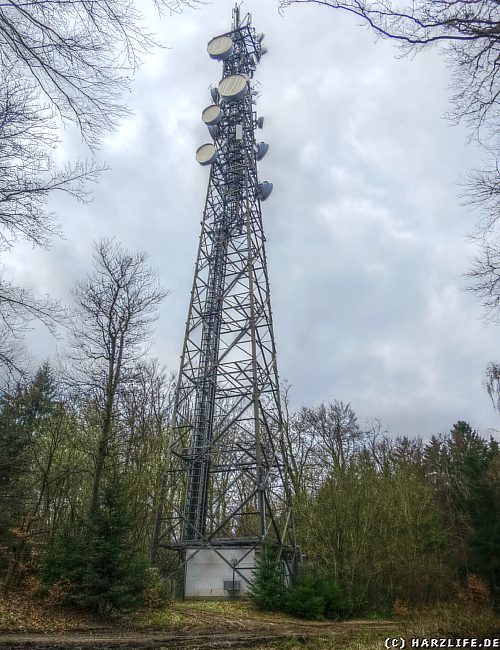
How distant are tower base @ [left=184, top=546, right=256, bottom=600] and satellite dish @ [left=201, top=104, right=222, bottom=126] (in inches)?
626

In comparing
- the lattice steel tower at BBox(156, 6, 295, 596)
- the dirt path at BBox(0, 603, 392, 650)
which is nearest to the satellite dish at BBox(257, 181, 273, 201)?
the lattice steel tower at BBox(156, 6, 295, 596)

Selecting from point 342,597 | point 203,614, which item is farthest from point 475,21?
point 342,597

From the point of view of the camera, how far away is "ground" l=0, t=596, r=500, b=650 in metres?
7.96

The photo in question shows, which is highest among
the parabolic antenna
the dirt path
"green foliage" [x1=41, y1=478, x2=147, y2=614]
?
the parabolic antenna

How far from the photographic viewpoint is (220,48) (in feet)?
71.0

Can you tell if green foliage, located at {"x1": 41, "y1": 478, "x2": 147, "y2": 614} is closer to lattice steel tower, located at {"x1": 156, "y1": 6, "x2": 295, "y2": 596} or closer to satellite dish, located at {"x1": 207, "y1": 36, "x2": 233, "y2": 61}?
lattice steel tower, located at {"x1": 156, "y1": 6, "x2": 295, "y2": 596}

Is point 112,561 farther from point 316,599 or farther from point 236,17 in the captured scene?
point 236,17

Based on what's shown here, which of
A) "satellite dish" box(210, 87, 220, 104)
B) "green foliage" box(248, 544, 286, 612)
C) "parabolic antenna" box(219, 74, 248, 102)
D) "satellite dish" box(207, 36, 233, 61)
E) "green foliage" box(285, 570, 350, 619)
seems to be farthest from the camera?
"satellite dish" box(210, 87, 220, 104)

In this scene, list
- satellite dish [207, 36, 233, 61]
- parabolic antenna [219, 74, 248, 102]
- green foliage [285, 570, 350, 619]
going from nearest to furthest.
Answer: green foliage [285, 570, 350, 619], parabolic antenna [219, 74, 248, 102], satellite dish [207, 36, 233, 61]

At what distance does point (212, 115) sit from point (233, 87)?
136cm

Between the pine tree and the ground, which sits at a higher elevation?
the pine tree

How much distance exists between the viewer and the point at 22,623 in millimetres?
9688

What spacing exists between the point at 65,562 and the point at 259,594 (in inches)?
201

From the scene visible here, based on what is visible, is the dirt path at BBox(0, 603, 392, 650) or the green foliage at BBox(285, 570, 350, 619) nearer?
the dirt path at BBox(0, 603, 392, 650)
